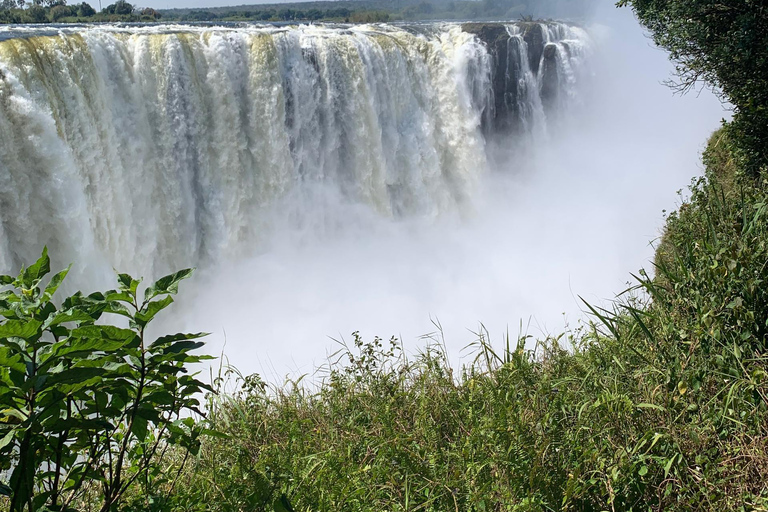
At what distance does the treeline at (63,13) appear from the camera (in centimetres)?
Result: 2197

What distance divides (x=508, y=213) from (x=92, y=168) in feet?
31.1

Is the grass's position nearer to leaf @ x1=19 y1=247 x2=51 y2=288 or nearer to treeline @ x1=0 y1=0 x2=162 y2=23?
leaf @ x1=19 y1=247 x2=51 y2=288

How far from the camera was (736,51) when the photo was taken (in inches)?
224

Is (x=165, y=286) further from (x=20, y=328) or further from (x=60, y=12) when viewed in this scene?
(x=60, y=12)

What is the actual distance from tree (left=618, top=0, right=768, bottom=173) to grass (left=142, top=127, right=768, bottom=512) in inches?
110

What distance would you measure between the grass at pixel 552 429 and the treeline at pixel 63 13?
23.1 m

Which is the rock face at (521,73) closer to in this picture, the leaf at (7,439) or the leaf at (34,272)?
the leaf at (34,272)

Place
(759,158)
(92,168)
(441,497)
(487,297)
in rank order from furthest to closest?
(487,297)
(92,168)
(759,158)
(441,497)

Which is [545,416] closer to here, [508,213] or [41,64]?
[41,64]

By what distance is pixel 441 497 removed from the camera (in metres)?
2.41

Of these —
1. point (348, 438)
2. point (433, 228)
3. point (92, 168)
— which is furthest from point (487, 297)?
point (348, 438)

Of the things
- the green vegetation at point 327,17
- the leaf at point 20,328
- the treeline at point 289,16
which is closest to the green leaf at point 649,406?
the leaf at point 20,328

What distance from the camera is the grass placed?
232 centimetres

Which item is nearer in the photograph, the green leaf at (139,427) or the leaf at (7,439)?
the leaf at (7,439)
